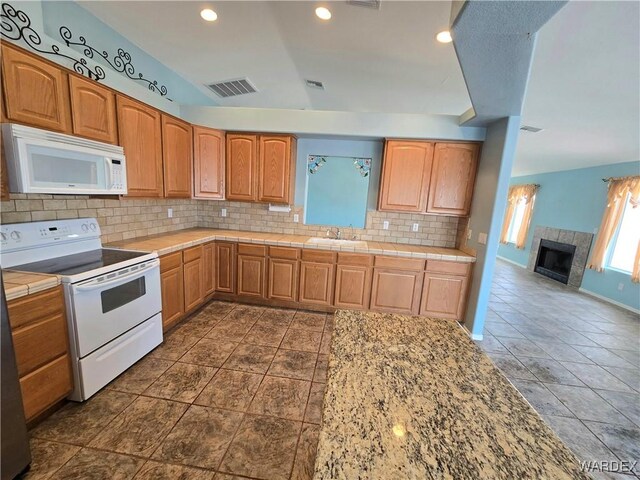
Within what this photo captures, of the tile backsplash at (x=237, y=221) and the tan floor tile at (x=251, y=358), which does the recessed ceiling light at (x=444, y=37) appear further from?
the tan floor tile at (x=251, y=358)

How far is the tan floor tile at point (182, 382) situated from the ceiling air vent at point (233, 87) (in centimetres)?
332

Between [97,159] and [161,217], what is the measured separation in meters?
1.33

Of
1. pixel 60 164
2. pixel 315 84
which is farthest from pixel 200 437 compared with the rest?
pixel 315 84

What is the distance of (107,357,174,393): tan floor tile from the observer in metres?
2.02

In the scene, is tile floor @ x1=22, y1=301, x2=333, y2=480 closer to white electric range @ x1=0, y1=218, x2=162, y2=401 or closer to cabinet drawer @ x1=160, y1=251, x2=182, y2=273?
white electric range @ x1=0, y1=218, x2=162, y2=401

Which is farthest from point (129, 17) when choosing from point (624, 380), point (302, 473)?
point (624, 380)

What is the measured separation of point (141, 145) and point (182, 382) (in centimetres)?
217

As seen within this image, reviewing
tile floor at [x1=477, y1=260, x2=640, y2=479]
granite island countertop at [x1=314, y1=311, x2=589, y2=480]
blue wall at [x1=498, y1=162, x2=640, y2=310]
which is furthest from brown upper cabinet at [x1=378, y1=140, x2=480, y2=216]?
blue wall at [x1=498, y1=162, x2=640, y2=310]

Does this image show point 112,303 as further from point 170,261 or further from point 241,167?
point 241,167

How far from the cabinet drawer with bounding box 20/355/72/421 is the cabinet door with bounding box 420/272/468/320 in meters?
3.26

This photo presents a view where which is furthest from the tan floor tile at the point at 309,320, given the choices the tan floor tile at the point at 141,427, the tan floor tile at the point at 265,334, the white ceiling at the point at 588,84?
the white ceiling at the point at 588,84

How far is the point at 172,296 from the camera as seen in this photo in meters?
2.73

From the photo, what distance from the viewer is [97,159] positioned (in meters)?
2.06

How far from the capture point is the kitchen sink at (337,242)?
3.38 meters
